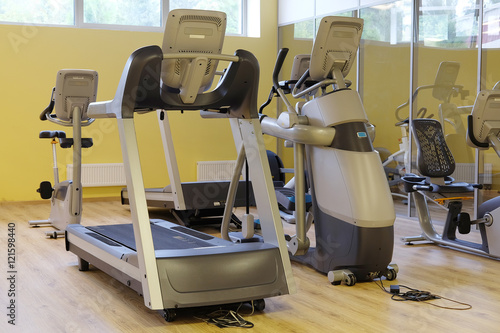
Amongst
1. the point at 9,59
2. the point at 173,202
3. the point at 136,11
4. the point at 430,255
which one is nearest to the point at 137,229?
the point at 430,255

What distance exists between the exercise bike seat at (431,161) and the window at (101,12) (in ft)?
13.7

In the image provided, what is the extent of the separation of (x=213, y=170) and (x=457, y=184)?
4.07 metres

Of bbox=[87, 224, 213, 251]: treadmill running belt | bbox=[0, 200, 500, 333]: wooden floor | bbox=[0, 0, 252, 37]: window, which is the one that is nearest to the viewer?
bbox=[0, 200, 500, 333]: wooden floor

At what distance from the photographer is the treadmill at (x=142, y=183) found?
2885mm

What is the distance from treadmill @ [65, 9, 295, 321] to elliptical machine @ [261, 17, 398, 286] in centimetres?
59

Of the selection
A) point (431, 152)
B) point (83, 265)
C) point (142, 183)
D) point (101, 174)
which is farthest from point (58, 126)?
point (142, 183)

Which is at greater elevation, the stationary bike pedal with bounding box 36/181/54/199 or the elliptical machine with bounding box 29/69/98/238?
the elliptical machine with bounding box 29/69/98/238

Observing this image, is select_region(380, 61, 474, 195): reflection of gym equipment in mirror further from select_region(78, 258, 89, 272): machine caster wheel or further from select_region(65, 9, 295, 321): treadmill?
select_region(78, 258, 89, 272): machine caster wheel

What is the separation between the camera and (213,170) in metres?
8.12

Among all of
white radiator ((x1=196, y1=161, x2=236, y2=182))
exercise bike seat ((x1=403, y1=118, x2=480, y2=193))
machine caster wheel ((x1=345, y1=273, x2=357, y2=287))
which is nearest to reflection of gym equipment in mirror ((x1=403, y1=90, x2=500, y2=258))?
exercise bike seat ((x1=403, y1=118, x2=480, y2=193))

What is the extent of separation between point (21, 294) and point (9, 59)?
14.6 feet

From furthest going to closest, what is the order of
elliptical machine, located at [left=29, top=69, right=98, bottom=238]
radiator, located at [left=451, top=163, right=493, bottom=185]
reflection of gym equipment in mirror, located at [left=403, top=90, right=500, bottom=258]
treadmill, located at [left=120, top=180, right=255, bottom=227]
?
1. treadmill, located at [left=120, top=180, right=255, bottom=227]
2. radiator, located at [left=451, top=163, right=493, bottom=185]
3. elliptical machine, located at [left=29, top=69, right=98, bottom=238]
4. reflection of gym equipment in mirror, located at [left=403, top=90, right=500, bottom=258]

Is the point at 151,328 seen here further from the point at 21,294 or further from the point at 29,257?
the point at 29,257

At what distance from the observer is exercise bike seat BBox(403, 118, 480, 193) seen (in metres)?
4.60
